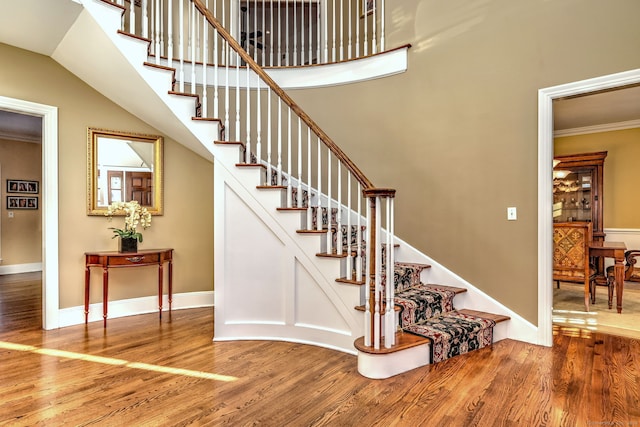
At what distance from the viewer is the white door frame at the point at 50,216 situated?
11.5ft

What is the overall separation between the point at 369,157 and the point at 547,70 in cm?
176

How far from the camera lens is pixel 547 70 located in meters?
2.96

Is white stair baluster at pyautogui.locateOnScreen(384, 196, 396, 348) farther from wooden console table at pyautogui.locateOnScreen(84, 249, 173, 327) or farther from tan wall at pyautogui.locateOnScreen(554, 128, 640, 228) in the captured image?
tan wall at pyautogui.locateOnScreen(554, 128, 640, 228)

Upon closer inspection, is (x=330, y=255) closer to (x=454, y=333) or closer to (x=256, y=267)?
(x=256, y=267)

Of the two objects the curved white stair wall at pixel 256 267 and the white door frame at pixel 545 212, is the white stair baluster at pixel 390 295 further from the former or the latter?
the white door frame at pixel 545 212

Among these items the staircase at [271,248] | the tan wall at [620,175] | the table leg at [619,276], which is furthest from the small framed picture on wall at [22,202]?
the tan wall at [620,175]

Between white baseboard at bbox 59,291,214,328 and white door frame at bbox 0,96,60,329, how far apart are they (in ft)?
0.39

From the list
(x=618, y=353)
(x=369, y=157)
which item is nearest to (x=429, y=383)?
(x=618, y=353)

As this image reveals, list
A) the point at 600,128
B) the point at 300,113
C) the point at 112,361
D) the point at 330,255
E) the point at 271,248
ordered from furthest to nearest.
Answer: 1. the point at 600,128
2. the point at 271,248
3. the point at 300,113
4. the point at 330,255
5. the point at 112,361

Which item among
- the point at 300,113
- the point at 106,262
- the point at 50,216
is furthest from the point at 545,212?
the point at 50,216

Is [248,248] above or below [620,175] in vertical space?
below

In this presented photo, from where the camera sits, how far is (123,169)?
4016 mm

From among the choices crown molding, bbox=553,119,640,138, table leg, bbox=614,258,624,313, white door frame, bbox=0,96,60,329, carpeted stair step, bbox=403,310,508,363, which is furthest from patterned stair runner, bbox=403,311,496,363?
crown molding, bbox=553,119,640,138

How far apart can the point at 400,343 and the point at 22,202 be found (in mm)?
7771
